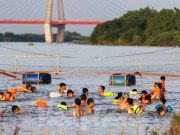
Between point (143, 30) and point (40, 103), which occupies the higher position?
point (143, 30)

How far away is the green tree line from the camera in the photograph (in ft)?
376

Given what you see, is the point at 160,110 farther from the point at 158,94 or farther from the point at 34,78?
the point at 34,78

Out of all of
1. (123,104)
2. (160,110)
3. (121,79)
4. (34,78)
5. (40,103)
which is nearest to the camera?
(160,110)

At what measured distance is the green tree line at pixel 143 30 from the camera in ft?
376

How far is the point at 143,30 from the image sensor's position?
427ft

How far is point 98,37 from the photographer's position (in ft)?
465

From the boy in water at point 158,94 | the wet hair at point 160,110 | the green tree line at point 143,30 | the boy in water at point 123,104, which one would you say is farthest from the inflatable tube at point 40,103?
the green tree line at point 143,30

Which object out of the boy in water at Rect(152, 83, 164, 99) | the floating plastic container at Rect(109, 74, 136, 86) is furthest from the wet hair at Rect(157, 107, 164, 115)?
the floating plastic container at Rect(109, 74, 136, 86)

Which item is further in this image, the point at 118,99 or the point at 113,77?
the point at 113,77

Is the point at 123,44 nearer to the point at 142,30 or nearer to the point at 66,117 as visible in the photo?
the point at 142,30

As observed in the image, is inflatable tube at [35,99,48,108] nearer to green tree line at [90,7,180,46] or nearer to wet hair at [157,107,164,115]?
wet hair at [157,107,164,115]

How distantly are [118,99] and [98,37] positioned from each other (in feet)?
406

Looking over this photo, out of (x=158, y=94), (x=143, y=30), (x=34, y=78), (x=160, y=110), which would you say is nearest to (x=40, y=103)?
(x=160, y=110)

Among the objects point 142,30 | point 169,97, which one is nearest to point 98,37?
point 142,30
